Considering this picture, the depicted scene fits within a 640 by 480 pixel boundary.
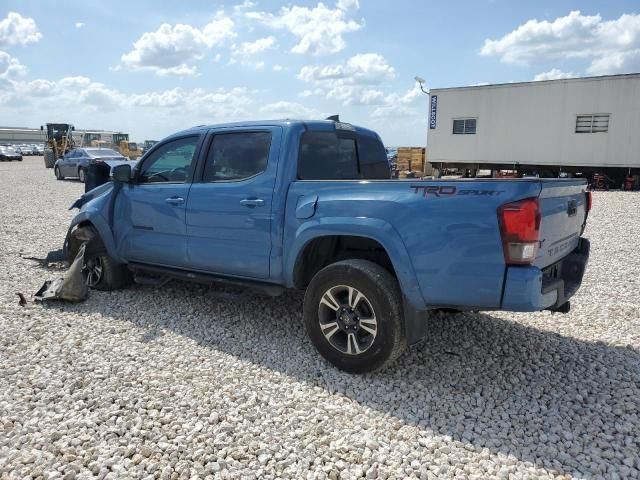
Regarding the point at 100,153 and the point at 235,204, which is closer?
the point at 235,204

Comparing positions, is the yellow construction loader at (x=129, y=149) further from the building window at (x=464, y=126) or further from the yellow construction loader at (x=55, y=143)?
the building window at (x=464, y=126)

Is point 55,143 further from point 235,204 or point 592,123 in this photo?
point 235,204

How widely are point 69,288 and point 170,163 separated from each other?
5.52 feet

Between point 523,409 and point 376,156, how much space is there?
2806mm

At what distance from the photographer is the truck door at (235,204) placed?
4.24 meters

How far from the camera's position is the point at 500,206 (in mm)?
3055

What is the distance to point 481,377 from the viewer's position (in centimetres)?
378

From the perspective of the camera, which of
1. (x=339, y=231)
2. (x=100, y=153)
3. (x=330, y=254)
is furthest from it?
(x=100, y=153)

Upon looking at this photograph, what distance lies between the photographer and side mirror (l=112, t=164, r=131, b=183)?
5.20 m

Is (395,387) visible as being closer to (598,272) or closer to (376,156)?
(376,156)

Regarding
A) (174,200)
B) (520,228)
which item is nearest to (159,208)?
(174,200)

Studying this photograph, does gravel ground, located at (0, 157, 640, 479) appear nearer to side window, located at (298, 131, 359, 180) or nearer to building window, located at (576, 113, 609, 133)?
side window, located at (298, 131, 359, 180)

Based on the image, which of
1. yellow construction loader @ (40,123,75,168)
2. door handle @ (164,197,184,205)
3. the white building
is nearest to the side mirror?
door handle @ (164,197,184,205)

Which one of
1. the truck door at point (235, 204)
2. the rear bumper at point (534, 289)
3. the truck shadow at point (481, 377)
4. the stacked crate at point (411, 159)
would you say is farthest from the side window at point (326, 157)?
the stacked crate at point (411, 159)
